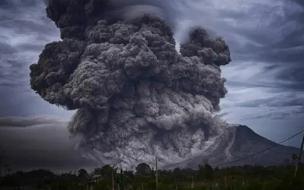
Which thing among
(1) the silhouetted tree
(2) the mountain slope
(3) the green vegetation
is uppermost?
(2) the mountain slope

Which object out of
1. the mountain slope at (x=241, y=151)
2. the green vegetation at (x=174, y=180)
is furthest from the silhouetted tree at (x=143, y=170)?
the mountain slope at (x=241, y=151)

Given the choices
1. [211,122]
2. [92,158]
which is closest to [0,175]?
[92,158]

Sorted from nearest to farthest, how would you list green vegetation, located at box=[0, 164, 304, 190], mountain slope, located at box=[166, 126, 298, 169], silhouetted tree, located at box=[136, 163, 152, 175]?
green vegetation, located at box=[0, 164, 304, 190] < silhouetted tree, located at box=[136, 163, 152, 175] < mountain slope, located at box=[166, 126, 298, 169]

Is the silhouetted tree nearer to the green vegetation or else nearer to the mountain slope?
the green vegetation

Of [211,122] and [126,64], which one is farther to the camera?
[211,122]

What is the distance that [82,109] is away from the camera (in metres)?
99.8

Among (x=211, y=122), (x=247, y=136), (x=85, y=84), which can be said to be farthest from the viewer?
(x=247, y=136)

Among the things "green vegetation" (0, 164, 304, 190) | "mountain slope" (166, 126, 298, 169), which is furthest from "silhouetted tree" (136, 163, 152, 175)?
"mountain slope" (166, 126, 298, 169)

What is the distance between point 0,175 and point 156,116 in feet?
111

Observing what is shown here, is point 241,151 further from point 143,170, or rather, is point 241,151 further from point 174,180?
point 174,180

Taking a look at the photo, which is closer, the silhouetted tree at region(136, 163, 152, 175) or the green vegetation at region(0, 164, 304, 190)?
the green vegetation at region(0, 164, 304, 190)

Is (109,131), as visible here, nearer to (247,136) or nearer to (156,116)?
(156,116)

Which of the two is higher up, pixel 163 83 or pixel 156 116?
pixel 163 83

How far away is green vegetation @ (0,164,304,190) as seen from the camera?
50.7 meters
